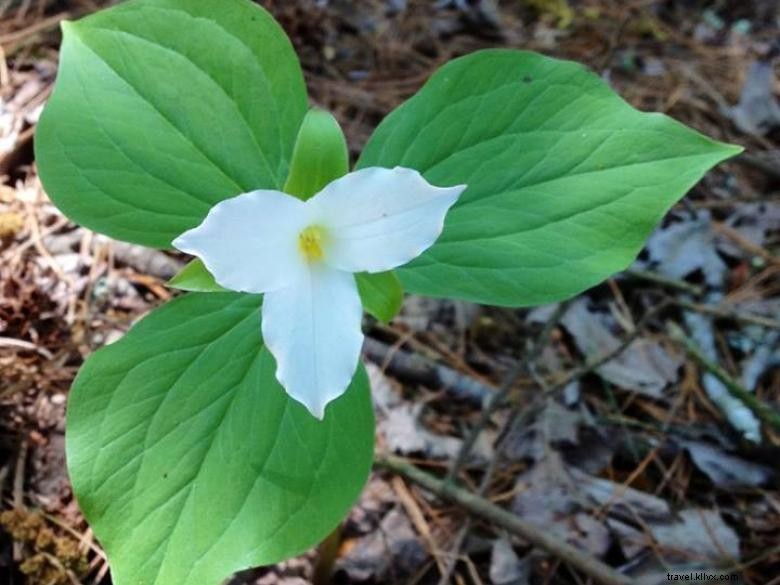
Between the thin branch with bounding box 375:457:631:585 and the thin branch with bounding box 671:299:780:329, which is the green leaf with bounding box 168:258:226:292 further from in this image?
the thin branch with bounding box 671:299:780:329

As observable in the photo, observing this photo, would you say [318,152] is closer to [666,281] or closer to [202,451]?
[202,451]

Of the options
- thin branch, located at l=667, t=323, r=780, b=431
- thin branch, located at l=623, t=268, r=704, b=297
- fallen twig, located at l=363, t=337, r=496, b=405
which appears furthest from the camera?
thin branch, located at l=623, t=268, r=704, b=297

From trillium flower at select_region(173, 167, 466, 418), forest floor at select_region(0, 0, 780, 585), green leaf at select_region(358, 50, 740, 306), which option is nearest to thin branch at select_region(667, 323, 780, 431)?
forest floor at select_region(0, 0, 780, 585)

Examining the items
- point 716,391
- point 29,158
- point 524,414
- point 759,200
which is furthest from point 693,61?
point 29,158

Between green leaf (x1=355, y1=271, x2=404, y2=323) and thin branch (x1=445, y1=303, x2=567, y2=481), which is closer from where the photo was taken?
green leaf (x1=355, y1=271, x2=404, y2=323)

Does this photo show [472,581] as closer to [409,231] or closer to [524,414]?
[524,414]

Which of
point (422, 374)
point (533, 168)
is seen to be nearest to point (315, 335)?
point (533, 168)

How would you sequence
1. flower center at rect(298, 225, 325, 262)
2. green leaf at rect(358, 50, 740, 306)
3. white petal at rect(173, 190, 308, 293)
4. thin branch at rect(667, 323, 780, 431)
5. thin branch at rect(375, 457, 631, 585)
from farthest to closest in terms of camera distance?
thin branch at rect(667, 323, 780, 431)
thin branch at rect(375, 457, 631, 585)
green leaf at rect(358, 50, 740, 306)
flower center at rect(298, 225, 325, 262)
white petal at rect(173, 190, 308, 293)
